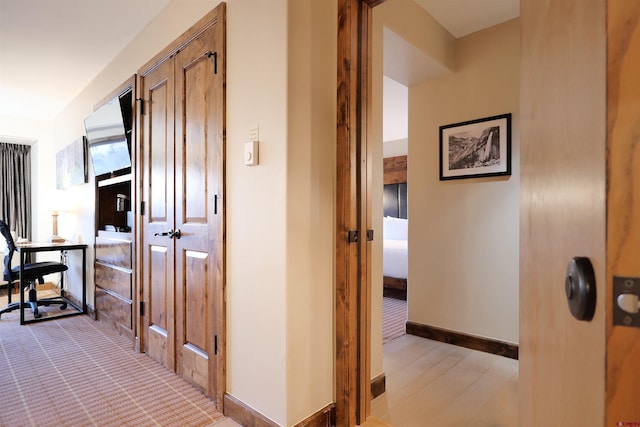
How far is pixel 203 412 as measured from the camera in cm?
184

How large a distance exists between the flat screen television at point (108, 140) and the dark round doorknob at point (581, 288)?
10.1 feet

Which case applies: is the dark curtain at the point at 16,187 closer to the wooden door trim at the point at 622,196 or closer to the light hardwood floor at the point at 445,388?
the light hardwood floor at the point at 445,388

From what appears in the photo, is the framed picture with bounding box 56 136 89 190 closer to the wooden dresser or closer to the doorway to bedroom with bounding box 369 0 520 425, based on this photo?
the wooden dresser

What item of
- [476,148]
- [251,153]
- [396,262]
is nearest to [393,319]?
[396,262]

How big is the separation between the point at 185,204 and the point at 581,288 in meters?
2.13

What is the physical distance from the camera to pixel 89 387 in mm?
2104

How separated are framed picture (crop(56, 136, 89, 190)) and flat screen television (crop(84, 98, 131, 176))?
33 centimetres

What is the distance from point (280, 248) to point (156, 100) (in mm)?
1747

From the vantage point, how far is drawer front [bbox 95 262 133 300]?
2871 millimetres

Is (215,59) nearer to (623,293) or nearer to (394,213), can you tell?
(623,293)

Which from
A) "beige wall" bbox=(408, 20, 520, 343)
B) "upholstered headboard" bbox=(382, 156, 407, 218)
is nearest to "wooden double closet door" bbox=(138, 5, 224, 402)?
"beige wall" bbox=(408, 20, 520, 343)

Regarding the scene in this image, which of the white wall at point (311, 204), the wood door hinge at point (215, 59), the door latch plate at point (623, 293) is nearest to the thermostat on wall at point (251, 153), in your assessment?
the white wall at point (311, 204)

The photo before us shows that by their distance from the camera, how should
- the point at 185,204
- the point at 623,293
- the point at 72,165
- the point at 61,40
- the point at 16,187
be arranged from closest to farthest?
the point at 623,293
the point at 185,204
the point at 61,40
the point at 72,165
the point at 16,187

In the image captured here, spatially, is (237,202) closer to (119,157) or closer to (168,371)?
(168,371)
